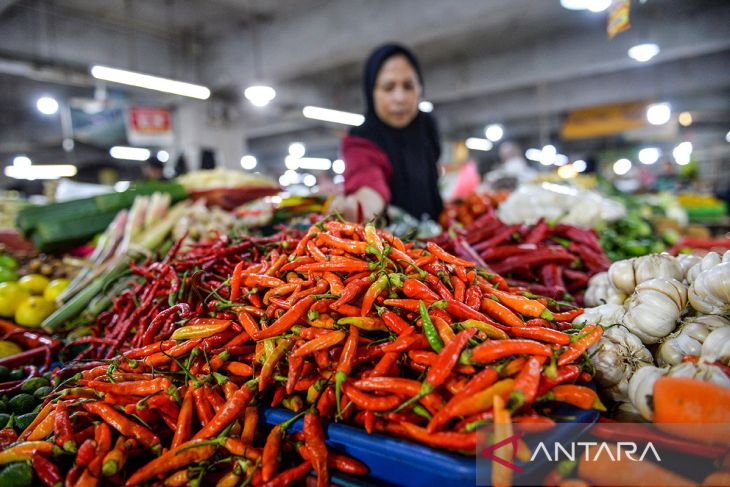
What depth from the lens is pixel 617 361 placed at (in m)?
1.48

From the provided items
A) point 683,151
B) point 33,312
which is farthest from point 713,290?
point 683,151

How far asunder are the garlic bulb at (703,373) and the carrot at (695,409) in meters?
0.05

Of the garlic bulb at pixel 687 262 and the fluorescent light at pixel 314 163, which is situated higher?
the fluorescent light at pixel 314 163

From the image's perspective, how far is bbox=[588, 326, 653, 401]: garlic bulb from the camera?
1.48 meters

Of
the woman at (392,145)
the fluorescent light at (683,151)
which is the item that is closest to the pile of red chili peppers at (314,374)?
the woman at (392,145)

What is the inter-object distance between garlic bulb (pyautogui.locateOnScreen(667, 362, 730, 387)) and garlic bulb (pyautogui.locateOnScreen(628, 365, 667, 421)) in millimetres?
50

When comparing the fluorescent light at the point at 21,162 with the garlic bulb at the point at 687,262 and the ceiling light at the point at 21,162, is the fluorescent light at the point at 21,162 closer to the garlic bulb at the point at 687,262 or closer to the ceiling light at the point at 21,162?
the ceiling light at the point at 21,162

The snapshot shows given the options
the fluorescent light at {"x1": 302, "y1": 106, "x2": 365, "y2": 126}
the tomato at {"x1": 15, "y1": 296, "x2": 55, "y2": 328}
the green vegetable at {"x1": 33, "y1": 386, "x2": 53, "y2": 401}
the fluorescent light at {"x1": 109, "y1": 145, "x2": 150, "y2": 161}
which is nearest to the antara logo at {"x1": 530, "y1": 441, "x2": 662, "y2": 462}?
the green vegetable at {"x1": 33, "y1": 386, "x2": 53, "y2": 401}

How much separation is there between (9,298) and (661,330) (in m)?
4.05

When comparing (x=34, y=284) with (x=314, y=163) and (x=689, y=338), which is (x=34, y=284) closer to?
(x=689, y=338)

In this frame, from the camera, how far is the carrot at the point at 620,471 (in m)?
1.14

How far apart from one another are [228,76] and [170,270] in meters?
10.9

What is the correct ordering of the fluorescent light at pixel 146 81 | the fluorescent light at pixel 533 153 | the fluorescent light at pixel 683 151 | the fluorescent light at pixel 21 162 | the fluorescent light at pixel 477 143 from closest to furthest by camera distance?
1. the fluorescent light at pixel 146 81
2. the fluorescent light at pixel 21 162
3. the fluorescent light at pixel 477 143
4. the fluorescent light at pixel 683 151
5. the fluorescent light at pixel 533 153

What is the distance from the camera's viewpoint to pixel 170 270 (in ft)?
7.42
